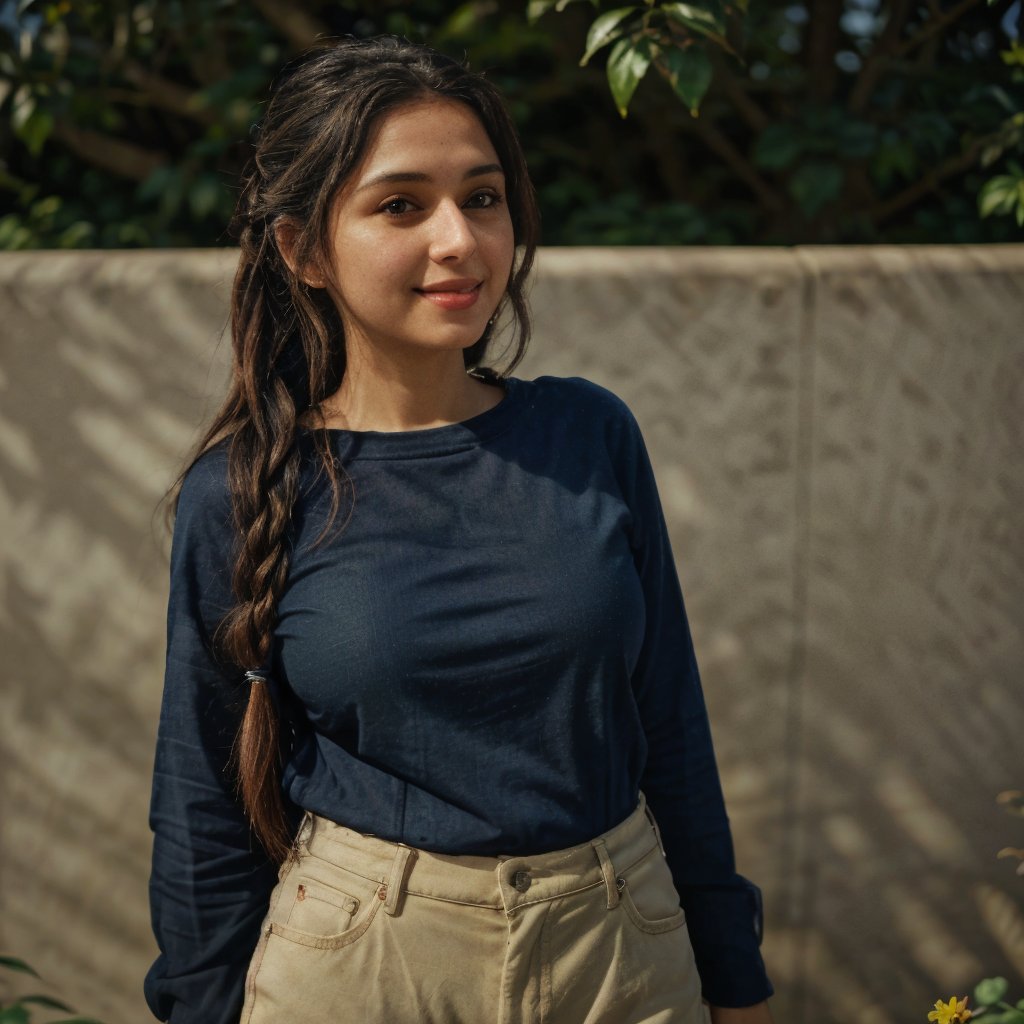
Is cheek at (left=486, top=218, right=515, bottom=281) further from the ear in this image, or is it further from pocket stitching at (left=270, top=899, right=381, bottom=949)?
pocket stitching at (left=270, top=899, right=381, bottom=949)

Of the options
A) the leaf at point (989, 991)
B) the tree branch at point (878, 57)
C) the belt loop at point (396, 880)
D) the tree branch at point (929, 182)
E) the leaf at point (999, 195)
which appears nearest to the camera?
the belt loop at point (396, 880)

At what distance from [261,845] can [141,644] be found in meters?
0.80

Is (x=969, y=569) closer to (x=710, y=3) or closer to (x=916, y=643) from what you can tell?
(x=916, y=643)

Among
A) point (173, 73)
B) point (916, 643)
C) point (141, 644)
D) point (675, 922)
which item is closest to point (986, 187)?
point (916, 643)

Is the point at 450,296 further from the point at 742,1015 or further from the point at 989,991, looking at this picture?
the point at 989,991

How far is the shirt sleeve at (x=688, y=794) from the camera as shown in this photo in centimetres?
165

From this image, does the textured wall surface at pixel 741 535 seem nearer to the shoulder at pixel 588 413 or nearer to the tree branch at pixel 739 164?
the shoulder at pixel 588 413

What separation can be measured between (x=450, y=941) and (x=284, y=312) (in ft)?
2.74

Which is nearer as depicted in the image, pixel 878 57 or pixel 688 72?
pixel 688 72

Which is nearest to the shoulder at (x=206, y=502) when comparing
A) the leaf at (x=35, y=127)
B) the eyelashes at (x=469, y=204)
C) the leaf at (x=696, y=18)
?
the eyelashes at (x=469, y=204)

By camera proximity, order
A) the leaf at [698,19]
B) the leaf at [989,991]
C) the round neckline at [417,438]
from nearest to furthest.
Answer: the round neckline at [417,438] < the leaf at [989,991] < the leaf at [698,19]

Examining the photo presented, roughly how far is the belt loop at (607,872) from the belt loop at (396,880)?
22cm

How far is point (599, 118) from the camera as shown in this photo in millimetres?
3467

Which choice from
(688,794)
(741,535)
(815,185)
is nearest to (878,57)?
(815,185)
